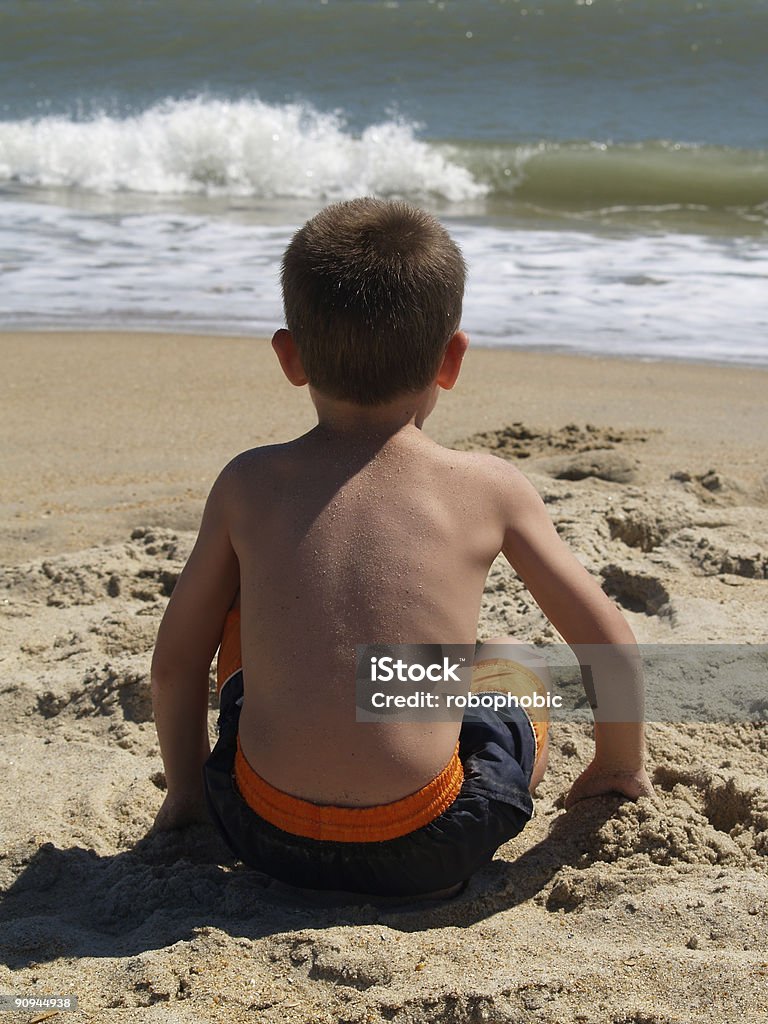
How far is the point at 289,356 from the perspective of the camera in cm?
192

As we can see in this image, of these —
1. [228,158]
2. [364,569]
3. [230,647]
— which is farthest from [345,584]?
[228,158]

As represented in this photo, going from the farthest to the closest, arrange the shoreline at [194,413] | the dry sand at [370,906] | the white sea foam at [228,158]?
the white sea foam at [228,158] < the shoreline at [194,413] < the dry sand at [370,906]

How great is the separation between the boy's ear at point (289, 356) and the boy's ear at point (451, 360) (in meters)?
0.23

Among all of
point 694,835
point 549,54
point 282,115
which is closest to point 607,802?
point 694,835

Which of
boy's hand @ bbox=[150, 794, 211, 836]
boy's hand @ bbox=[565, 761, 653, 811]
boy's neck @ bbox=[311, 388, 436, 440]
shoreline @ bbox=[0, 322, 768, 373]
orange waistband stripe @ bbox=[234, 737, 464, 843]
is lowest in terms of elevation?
boy's hand @ bbox=[150, 794, 211, 836]

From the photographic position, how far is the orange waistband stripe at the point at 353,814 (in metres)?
1.79

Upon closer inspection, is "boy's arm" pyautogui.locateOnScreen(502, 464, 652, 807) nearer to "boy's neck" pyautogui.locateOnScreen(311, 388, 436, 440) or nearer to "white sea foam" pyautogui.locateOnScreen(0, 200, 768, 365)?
"boy's neck" pyautogui.locateOnScreen(311, 388, 436, 440)

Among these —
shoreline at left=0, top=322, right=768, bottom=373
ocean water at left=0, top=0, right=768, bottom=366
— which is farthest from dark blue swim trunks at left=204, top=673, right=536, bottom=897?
ocean water at left=0, top=0, right=768, bottom=366

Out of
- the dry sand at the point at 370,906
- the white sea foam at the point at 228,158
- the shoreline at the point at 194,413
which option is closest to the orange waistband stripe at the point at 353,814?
the dry sand at the point at 370,906

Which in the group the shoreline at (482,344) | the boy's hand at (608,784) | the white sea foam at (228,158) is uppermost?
the white sea foam at (228,158)

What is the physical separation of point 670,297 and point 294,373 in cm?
496

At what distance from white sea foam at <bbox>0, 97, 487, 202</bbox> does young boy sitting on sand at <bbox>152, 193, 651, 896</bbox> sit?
28.0ft

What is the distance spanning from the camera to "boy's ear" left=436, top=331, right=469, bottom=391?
1906 millimetres

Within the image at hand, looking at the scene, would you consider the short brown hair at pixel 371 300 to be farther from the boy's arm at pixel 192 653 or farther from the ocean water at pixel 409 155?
the ocean water at pixel 409 155
